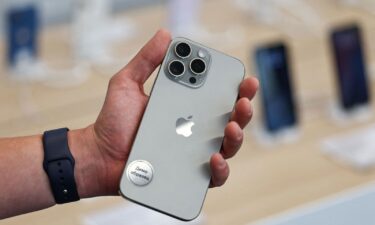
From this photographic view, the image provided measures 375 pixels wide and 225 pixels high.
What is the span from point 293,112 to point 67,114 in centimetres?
45

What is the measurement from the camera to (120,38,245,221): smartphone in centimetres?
84

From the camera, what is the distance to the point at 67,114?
1541 millimetres

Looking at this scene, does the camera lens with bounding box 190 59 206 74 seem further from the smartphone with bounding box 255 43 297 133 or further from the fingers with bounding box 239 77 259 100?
the smartphone with bounding box 255 43 297 133

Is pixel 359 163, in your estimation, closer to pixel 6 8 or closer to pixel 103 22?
pixel 103 22

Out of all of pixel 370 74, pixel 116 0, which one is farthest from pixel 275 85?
pixel 116 0

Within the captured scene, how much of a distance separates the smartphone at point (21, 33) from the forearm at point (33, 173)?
0.76m

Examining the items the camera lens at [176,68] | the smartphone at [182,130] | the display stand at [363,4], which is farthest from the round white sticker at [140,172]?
the display stand at [363,4]

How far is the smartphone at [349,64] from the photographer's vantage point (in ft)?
5.03

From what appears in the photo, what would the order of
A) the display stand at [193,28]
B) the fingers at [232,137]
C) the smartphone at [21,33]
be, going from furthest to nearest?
the display stand at [193,28], the smartphone at [21,33], the fingers at [232,137]

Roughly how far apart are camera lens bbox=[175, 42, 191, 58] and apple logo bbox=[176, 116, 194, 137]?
75mm

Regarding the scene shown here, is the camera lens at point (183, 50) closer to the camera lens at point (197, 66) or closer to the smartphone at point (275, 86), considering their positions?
the camera lens at point (197, 66)

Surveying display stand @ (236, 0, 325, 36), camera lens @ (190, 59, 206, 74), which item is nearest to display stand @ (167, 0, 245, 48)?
display stand @ (236, 0, 325, 36)

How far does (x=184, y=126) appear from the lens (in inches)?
34.7

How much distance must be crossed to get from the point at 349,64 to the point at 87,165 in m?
0.80
